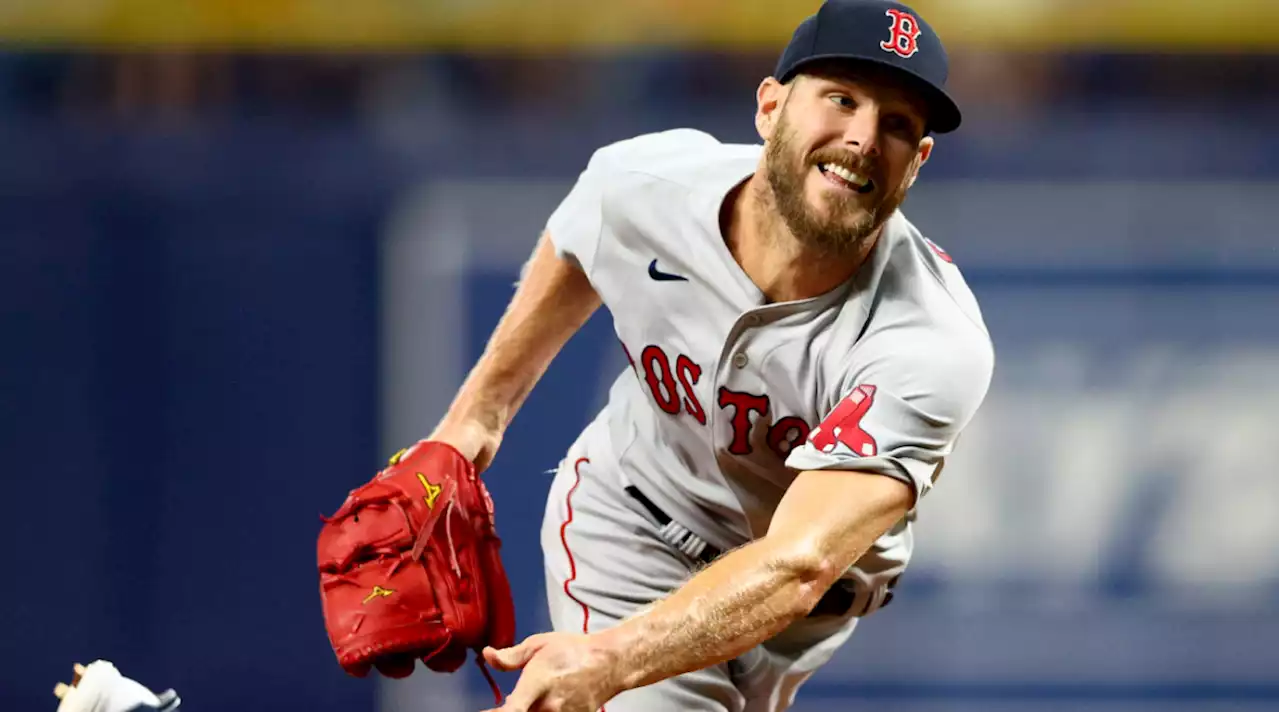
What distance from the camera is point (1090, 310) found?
3.49 metres

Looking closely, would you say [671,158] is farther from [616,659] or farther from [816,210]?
[616,659]

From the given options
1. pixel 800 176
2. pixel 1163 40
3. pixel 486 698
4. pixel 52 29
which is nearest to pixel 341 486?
pixel 486 698

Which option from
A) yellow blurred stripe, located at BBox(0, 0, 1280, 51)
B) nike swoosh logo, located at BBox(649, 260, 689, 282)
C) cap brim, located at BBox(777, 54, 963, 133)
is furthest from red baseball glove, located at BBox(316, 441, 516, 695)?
yellow blurred stripe, located at BBox(0, 0, 1280, 51)

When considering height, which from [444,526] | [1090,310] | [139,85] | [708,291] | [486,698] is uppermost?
[139,85]

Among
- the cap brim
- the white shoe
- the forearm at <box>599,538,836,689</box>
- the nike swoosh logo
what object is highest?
the cap brim

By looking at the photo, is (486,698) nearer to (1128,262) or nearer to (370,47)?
(370,47)

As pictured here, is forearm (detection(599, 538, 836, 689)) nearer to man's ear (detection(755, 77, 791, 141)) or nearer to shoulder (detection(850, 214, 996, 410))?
shoulder (detection(850, 214, 996, 410))

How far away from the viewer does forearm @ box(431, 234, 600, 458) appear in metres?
2.22

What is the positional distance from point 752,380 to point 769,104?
35 cm

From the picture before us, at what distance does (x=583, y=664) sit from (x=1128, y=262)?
2.43m

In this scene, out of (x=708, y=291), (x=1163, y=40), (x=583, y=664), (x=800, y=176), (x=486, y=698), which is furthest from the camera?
(x=1163, y=40)

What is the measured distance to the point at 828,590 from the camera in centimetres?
204

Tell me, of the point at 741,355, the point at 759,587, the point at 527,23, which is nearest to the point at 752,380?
the point at 741,355

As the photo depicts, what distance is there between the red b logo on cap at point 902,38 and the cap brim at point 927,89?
0.06 feet
